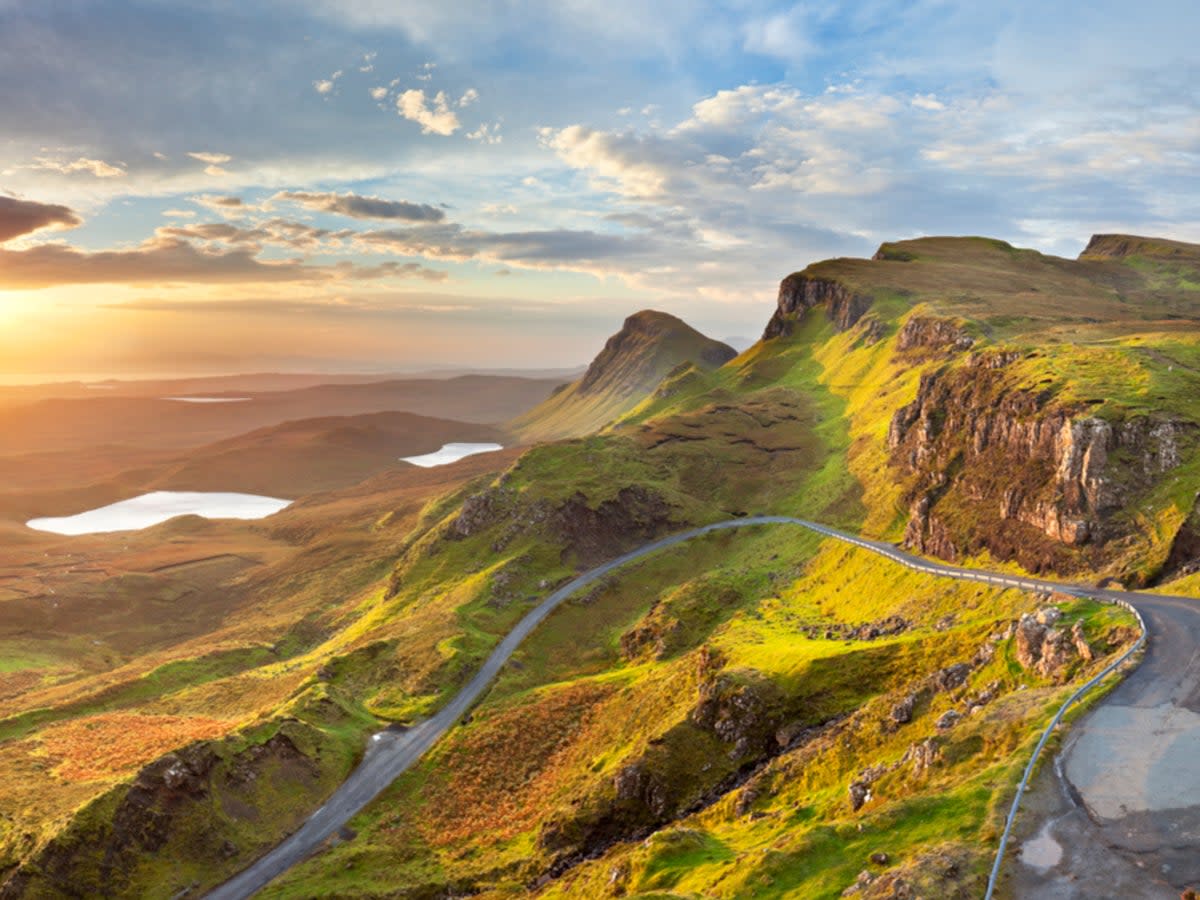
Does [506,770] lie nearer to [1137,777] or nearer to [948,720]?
[948,720]

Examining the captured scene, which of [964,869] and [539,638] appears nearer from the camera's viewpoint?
[964,869]

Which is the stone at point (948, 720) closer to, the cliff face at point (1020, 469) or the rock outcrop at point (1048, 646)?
the rock outcrop at point (1048, 646)

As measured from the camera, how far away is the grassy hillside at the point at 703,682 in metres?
40.2

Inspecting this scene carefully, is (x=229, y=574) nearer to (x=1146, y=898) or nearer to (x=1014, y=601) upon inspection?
(x=1014, y=601)

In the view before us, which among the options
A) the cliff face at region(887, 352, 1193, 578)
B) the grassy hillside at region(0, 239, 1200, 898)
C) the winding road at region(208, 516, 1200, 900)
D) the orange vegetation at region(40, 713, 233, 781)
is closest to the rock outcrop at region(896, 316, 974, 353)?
the grassy hillside at region(0, 239, 1200, 898)

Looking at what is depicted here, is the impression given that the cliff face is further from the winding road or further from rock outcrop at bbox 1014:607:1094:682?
rock outcrop at bbox 1014:607:1094:682

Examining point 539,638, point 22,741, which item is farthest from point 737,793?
point 22,741

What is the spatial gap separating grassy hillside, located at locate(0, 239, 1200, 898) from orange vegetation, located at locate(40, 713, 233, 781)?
2.29 feet

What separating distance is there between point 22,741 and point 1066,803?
9638cm

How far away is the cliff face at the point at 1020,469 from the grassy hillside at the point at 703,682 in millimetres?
333

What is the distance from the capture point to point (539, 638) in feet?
309

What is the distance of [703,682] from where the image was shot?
6050cm

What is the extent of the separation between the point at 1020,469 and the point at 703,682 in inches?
1841

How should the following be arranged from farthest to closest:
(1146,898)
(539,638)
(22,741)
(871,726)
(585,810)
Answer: (539,638)
(22,741)
(585,810)
(871,726)
(1146,898)
